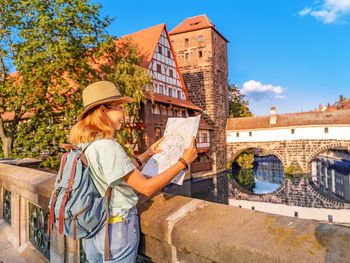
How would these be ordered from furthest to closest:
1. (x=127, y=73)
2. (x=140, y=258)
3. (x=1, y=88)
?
(x=127, y=73) → (x=1, y=88) → (x=140, y=258)

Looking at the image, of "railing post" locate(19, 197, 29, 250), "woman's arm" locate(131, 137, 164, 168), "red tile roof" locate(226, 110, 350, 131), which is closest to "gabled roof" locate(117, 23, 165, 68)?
"red tile roof" locate(226, 110, 350, 131)

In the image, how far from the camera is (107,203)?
4.76 feet

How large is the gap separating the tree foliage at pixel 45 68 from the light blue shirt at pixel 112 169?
10.7m

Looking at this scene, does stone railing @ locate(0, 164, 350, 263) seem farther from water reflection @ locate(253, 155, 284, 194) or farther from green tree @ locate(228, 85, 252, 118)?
green tree @ locate(228, 85, 252, 118)

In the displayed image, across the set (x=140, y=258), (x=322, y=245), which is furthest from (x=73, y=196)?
(x=322, y=245)

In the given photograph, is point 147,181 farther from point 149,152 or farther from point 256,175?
point 256,175

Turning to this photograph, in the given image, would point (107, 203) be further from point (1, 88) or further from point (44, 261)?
point (1, 88)

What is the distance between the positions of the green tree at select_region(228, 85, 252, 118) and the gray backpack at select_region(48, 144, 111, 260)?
Answer: 36.6m

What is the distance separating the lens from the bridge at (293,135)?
27031 millimetres

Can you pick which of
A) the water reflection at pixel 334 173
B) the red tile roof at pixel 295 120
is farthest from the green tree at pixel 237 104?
the water reflection at pixel 334 173

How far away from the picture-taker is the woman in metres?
1.35

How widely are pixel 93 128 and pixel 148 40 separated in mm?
21018

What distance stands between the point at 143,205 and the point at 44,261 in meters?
1.62

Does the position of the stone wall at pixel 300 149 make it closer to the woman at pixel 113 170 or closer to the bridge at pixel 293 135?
the bridge at pixel 293 135
